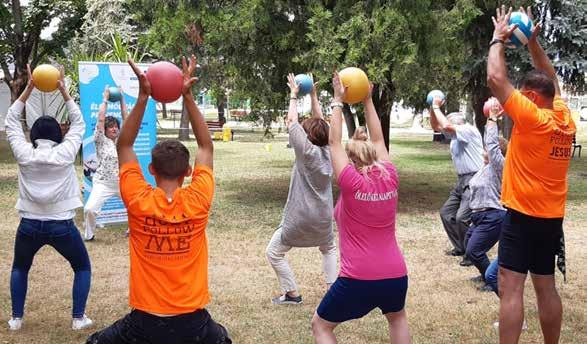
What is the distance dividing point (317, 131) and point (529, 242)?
83.0 inches

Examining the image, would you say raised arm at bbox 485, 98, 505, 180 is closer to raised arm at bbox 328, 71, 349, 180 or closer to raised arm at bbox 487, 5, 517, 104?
raised arm at bbox 487, 5, 517, 104

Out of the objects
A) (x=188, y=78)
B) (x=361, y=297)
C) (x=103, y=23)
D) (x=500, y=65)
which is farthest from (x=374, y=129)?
(x=103, y=23)

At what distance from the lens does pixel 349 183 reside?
3.84 metres

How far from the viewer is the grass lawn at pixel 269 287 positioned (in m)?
5.53

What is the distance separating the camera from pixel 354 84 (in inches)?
166

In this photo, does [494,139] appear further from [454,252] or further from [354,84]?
[454,252]

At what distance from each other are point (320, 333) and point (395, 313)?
1.58 ft

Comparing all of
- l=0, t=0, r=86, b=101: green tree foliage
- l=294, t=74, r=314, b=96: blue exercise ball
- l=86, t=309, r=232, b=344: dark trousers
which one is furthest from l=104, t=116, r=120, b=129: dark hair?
l=0, t=0, r=86, b=101: green tree foliage

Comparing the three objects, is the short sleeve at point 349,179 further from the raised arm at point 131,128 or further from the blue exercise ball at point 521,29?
the blue exercise ball at point 521,29

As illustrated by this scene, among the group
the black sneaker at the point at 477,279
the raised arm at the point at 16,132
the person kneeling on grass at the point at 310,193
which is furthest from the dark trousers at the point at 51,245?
the black sneaker at the point at 477,279

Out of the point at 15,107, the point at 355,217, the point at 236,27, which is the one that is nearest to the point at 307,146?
the point at 355,217

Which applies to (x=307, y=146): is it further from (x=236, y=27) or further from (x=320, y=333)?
(x=236, y=27)

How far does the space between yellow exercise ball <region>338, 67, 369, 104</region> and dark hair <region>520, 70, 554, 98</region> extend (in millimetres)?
1123

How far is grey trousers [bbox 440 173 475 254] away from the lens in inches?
296
